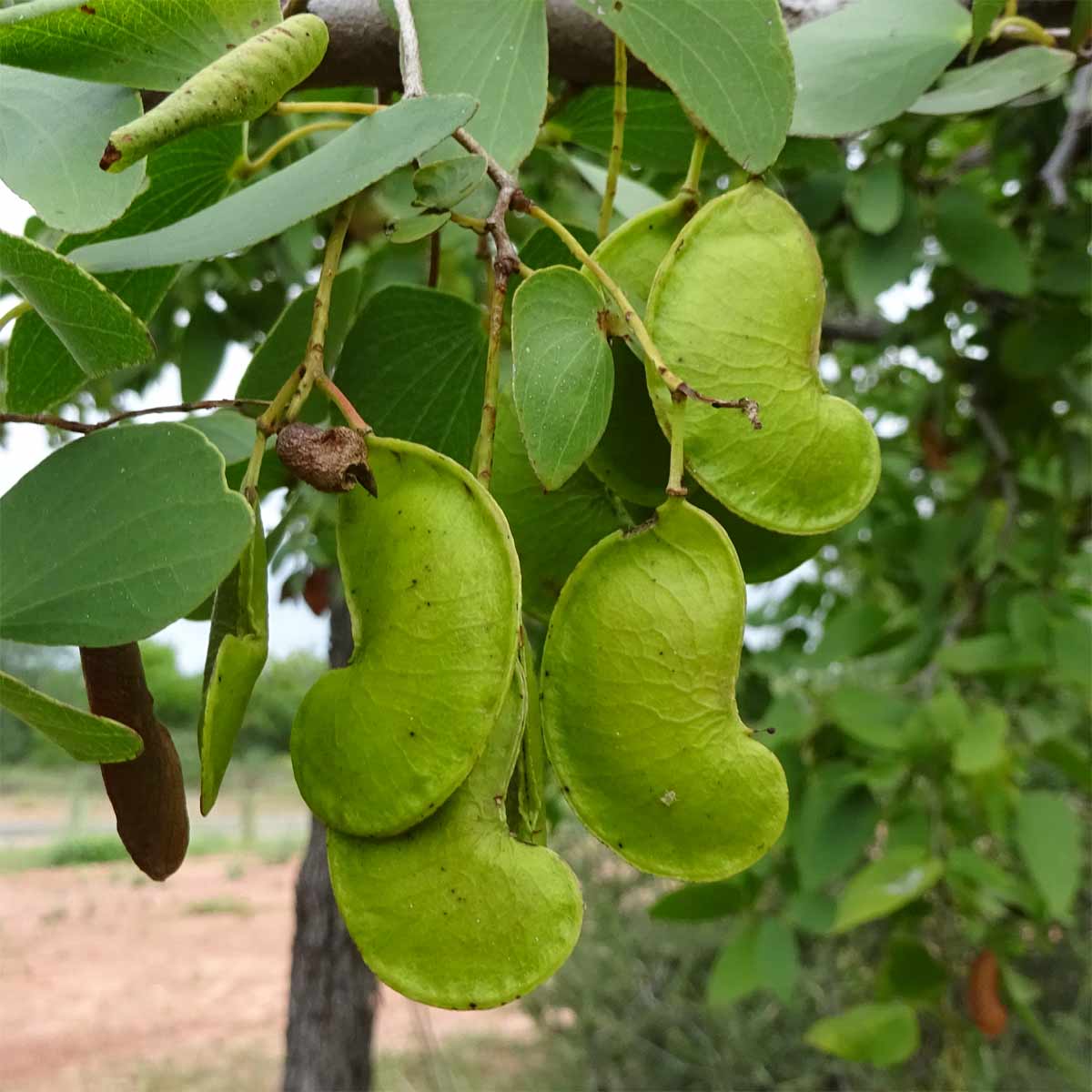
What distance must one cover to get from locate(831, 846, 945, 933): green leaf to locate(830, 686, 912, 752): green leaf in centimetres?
10

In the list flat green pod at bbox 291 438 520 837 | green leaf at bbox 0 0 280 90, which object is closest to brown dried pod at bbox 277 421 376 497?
flat green pod at bbox 291 438 520 837

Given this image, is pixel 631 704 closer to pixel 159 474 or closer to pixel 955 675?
pixel 159 474

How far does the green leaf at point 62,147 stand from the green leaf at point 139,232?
0.05 m

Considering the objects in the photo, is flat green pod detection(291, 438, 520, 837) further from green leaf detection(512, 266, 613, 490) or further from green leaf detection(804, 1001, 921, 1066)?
green leaf detection(804, 1001, 921, 1066)

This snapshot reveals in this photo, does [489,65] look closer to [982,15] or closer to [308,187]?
[308,187]

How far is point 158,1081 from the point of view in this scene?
4.33m

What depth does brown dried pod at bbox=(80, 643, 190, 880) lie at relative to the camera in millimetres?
326

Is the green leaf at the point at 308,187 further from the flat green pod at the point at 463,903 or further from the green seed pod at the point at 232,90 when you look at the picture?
the flat green pod at the point at 463,903

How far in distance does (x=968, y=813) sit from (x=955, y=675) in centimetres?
17

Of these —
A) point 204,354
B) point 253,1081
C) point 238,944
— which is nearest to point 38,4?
point 204,354

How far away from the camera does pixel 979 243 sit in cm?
105

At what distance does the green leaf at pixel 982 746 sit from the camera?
0.98m

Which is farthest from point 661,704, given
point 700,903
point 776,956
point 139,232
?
point 776,956

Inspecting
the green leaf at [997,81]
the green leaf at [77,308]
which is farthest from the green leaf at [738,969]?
the green leaf at [77,308]
